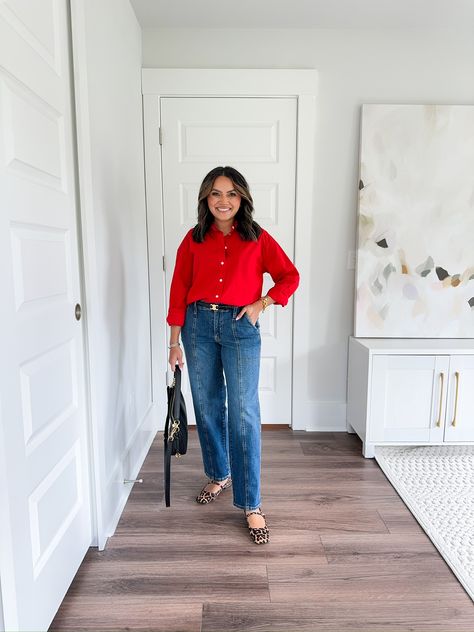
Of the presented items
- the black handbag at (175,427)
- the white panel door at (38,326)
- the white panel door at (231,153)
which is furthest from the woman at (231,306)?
the white panel door at (231,153)

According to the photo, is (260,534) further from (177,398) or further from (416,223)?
(416,223)

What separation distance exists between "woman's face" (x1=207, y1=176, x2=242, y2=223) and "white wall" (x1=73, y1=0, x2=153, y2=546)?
1.50 ft

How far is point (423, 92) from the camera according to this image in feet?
7.88

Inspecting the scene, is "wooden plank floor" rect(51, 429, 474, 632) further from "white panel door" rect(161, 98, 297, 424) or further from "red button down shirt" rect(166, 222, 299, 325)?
"white panel door" rect(161, 98, 297, 424)

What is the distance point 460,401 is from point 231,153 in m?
1.92

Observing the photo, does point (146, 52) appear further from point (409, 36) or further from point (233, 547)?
point (233, 547)

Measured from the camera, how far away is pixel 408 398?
224 centimetres

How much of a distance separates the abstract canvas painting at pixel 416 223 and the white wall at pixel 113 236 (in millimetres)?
1312

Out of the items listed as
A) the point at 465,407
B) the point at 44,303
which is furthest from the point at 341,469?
the point at 44,303

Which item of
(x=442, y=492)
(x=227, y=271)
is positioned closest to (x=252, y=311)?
(x=227, y=271)

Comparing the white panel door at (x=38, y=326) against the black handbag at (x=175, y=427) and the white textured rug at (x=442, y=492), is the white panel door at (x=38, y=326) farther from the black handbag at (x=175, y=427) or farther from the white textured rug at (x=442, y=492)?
the white textured rug at (x=442, y=492)

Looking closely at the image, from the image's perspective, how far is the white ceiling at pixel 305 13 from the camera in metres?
2.09

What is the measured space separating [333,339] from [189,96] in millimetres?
1698

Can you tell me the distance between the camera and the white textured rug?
1563 mm
